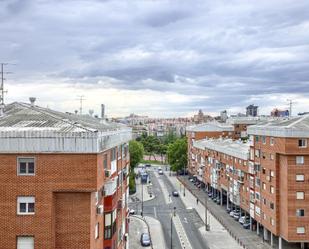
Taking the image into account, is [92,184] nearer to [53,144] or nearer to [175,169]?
[53,144]

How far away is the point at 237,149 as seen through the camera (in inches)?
3162

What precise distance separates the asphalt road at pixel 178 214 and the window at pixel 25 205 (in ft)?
132

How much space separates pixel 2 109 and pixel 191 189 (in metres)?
86.6

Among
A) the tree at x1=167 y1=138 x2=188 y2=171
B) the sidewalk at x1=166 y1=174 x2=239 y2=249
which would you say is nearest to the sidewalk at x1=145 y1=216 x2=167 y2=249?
the sidewalk at x1=166 y1=174 x2=239 y2=249

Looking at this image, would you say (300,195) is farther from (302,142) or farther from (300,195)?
(302,142)

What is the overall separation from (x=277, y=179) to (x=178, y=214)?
2908 centimetres

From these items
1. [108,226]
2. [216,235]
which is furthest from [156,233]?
[108,226]

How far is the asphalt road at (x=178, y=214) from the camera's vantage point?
214ft

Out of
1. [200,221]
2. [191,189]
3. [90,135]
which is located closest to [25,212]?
[90,135]

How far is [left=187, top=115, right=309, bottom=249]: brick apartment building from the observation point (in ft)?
183

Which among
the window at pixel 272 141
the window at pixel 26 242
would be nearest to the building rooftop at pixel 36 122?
the window at pixel 26 242

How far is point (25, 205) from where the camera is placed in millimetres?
23938

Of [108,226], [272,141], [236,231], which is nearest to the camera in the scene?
[108,226]

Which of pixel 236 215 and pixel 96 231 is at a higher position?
pixel 96 231
